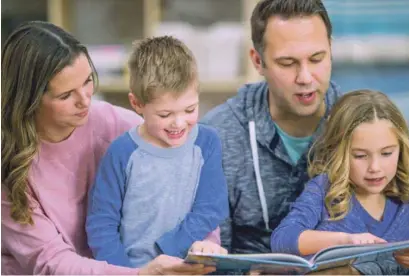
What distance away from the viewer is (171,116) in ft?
3.18

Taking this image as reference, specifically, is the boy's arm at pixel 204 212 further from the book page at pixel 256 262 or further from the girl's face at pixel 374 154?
the girl's face at pixel 374 154

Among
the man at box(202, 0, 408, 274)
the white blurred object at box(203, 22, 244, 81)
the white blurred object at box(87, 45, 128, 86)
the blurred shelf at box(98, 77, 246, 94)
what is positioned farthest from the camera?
the white blurred object at box(203, 22, 244, 81)

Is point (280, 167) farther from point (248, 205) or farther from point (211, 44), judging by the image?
point (211, 44)

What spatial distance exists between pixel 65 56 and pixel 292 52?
1.05ft

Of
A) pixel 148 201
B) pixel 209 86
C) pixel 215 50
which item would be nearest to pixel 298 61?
pixel 148 201

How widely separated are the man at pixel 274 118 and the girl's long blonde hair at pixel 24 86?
0.84ft

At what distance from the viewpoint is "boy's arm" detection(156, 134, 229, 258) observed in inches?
39.1

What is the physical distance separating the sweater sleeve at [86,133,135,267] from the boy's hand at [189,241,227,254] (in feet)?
0.33

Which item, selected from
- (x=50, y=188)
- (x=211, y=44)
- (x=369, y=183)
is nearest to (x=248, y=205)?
(x=369, y=183)

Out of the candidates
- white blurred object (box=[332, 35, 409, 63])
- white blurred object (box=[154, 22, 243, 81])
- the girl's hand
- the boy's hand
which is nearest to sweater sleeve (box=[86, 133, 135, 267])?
the boy's hand

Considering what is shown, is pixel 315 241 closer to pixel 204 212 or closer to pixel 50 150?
pixel 204 212

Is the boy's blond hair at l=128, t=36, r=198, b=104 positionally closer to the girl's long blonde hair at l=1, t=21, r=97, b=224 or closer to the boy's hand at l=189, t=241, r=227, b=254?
the girl's long blonde hair at l=1, t=21, r=97, b=224

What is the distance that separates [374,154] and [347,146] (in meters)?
0.04

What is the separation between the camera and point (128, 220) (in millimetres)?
993
